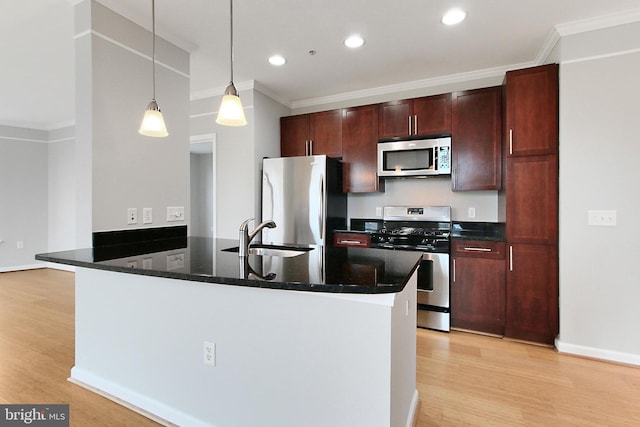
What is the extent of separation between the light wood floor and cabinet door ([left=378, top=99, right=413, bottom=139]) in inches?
83.9

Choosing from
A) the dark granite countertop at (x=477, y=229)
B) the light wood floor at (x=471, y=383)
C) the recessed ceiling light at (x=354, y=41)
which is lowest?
the light wood floor at (x=471, y=383)

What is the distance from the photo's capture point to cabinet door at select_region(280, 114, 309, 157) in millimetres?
4090

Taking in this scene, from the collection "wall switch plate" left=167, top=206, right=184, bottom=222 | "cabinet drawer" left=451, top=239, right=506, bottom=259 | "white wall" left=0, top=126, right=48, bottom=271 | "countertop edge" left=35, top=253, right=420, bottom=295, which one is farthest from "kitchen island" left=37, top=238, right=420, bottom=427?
"white wall" left=0, top=126, right=48, bottom=271

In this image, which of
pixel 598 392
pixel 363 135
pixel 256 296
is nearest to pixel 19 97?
pixel 363 135

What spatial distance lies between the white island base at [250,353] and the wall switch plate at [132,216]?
496 millimetres

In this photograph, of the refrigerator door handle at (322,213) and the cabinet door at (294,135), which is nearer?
the refrigerator door handle at (322,213)

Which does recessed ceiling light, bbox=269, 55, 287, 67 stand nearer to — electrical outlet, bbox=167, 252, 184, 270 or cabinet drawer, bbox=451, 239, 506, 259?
electrical outlet, bbox=167, 252, 184, 270

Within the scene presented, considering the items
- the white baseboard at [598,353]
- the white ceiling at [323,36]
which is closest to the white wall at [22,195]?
the white ceiling at [323,36]

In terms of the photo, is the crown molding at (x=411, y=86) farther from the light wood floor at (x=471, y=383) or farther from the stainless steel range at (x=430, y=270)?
the light wood floor at (x=471, y=383)

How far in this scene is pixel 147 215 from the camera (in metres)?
2.51

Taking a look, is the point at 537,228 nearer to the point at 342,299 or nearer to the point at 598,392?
the point at 598,392

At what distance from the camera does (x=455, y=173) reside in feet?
11.0

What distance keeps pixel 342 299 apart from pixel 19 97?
5531 millimetres

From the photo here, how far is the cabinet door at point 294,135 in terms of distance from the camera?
4.09 meters
